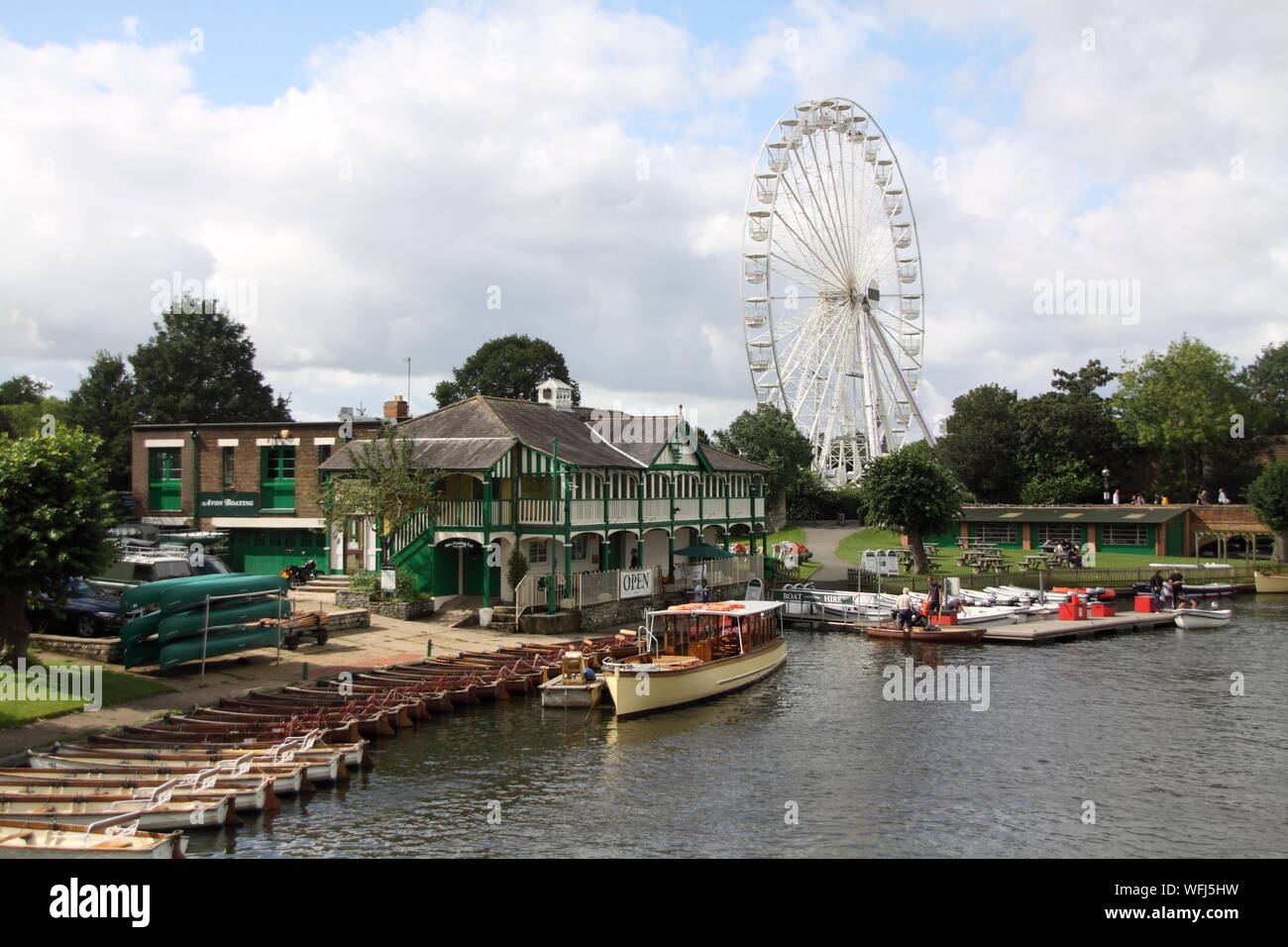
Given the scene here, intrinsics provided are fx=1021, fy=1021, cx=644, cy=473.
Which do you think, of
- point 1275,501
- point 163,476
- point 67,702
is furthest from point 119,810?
point 1275,501

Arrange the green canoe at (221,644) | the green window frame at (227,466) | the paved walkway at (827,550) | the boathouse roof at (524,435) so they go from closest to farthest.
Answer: the green canoe at (221,644) < the boathouse roof at (524,435) < the green window frame at (227,466) < the paved walkway at (827,550)

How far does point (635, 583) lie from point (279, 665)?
50.4ft

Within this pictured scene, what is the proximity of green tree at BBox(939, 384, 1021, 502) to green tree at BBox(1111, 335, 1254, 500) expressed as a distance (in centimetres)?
877

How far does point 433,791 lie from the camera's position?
1942 cm

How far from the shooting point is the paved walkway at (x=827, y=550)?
56125 millimetres

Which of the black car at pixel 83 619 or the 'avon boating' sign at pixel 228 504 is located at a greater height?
the 'avon boating' sign at pixel 228 504

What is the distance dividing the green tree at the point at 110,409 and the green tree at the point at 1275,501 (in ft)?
236

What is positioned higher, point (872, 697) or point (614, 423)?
point (614, 423)

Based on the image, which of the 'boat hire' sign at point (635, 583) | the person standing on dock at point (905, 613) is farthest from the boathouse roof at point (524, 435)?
the person standing on dock at point (905, 613)

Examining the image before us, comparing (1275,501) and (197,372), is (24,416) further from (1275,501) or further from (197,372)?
(1275,501)

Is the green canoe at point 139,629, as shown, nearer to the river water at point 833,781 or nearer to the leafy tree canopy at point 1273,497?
the river water at point 833,781
